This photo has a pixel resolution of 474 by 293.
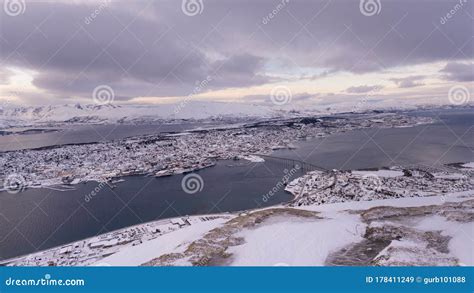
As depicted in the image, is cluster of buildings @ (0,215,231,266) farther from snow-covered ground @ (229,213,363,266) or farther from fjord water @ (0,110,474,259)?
snow-covered ground @ (229,213,363,266)

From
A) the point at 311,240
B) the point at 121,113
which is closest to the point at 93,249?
the point at 311,240

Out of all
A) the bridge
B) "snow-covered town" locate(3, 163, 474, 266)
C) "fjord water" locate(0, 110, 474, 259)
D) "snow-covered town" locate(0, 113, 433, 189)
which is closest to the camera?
"snow-covered town" locate(3, 163, 474, 266)

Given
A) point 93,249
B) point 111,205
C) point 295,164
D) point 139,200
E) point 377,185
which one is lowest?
point 93,249

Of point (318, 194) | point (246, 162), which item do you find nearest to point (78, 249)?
point (318, 194)

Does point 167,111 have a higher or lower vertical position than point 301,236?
higher

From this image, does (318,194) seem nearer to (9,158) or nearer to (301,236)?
(301,236)

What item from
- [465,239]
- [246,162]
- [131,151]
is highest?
[131,151]

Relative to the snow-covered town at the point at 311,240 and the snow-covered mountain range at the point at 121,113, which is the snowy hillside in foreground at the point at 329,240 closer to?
the snow-covered town at the point at 311,240

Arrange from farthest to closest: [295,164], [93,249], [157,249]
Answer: [295,164] < [93,249] < [157,249]

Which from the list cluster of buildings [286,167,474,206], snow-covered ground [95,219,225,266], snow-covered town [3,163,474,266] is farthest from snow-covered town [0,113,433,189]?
snow-covered ground [95,219,225,266]

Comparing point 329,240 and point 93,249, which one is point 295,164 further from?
point 329,240

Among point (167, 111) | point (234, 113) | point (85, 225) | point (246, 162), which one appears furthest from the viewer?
point (167, 111)
